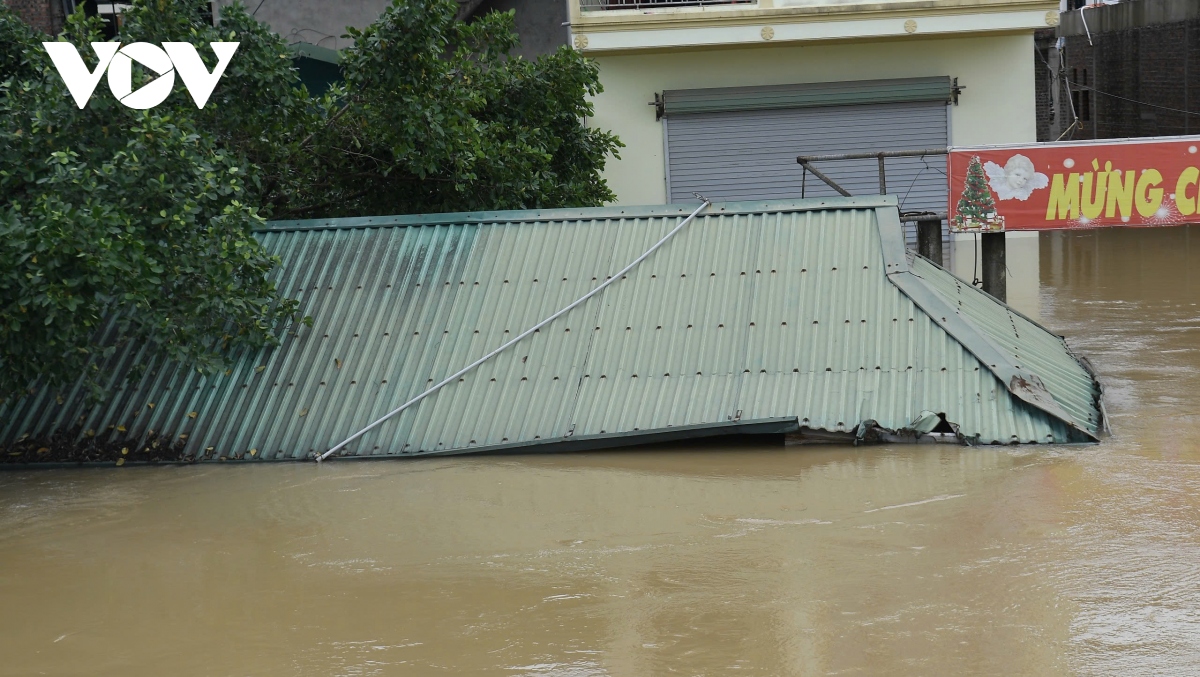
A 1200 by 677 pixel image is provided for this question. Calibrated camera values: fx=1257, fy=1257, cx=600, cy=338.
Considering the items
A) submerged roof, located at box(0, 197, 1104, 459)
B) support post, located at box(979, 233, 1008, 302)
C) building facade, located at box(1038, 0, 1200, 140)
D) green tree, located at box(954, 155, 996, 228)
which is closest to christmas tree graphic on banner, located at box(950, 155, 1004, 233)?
green tree, located at box(954, 155, 996, 228)

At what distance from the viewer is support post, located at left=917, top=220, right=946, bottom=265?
44.0ft

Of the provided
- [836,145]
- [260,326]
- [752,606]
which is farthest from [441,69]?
[836,145]

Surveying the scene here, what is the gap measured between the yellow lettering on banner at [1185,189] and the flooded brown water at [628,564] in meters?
2.86

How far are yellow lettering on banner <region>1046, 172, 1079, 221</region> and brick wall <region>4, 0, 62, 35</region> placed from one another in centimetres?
1326

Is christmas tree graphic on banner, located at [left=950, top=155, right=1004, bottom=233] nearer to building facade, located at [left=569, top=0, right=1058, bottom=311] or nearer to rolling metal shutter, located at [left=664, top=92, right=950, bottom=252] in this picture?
building facade, located at [left=569, top=0, right=1058, bottom=311]

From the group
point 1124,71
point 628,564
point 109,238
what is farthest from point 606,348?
point 1124,71

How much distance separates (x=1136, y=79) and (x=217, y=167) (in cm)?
2915

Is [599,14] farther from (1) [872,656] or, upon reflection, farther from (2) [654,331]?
(1) [872,656]

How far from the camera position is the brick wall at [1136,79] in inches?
1154

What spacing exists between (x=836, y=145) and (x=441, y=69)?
1123cm

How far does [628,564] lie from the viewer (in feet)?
22.9

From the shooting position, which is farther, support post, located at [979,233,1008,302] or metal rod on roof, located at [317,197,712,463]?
support post, located at [979,233,1008,302]

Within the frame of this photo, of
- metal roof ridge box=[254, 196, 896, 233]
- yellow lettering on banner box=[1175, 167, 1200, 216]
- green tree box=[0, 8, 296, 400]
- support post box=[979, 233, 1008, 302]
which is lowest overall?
green tree box=[0, 8, 296, 400]

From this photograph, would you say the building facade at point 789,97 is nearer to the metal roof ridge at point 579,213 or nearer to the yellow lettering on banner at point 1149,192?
the yellow lettering on banner at point 1149,192
